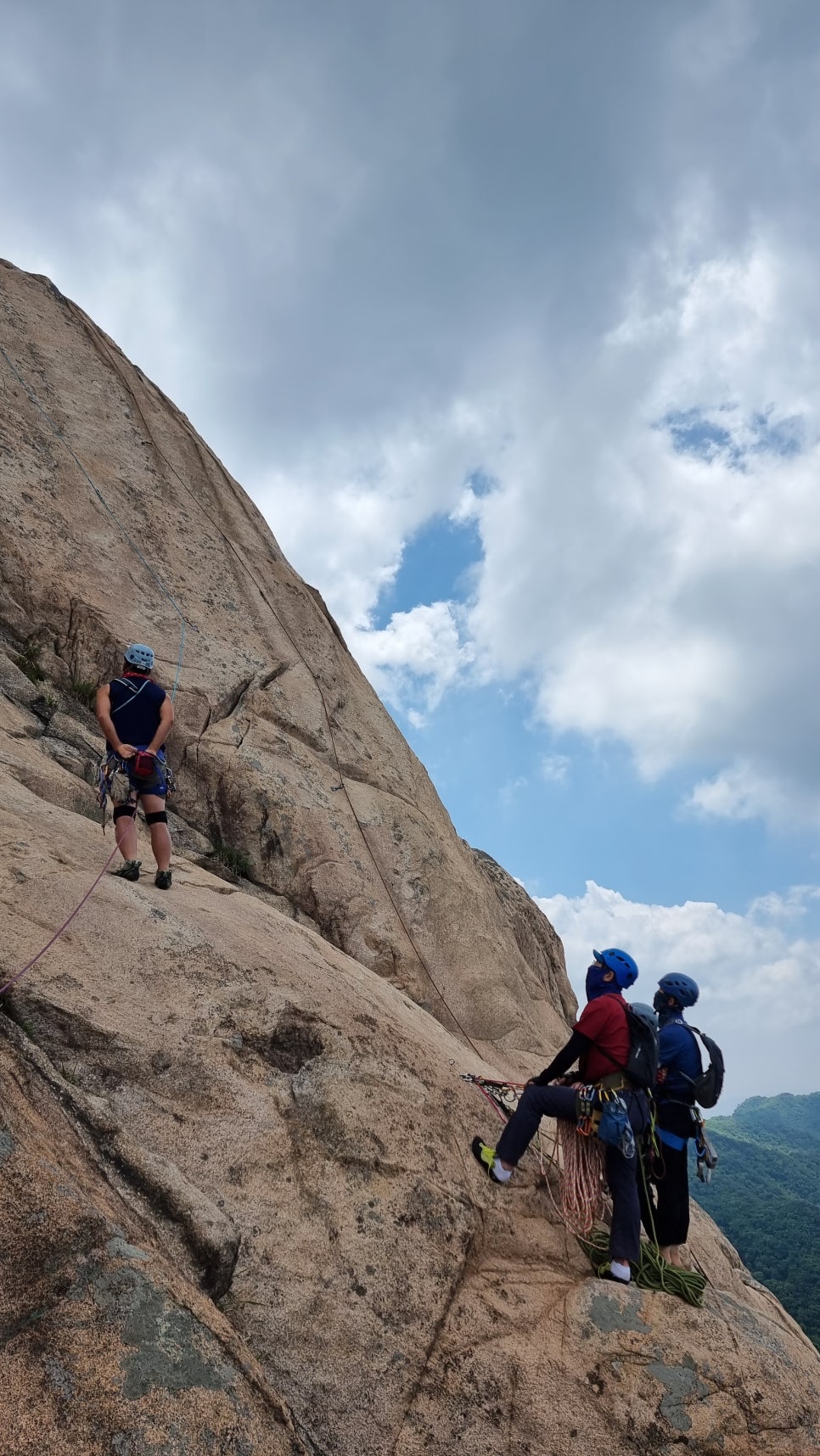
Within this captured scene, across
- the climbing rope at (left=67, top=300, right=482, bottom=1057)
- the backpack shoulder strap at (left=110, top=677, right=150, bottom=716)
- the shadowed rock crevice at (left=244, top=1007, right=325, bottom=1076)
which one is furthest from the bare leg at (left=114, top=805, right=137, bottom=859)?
the climbing rope at (left=67, top=300, right=482, bottom=1057)

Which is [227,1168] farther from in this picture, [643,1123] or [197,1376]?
[643,1123]

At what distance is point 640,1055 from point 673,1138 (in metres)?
1.33

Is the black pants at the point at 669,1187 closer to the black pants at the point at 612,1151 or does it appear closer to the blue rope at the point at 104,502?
the black pants at the point at 612,1151

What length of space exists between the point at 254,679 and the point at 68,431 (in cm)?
581

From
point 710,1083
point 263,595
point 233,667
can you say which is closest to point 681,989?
point 710,1083

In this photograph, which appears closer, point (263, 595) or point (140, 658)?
point (140, 658)

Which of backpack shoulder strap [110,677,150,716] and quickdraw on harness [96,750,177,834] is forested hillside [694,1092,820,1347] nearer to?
quickdraw on harness [96,750,177,834]

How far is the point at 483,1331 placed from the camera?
4.97m

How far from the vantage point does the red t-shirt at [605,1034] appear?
6.16 meters

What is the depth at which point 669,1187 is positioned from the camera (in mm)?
6828

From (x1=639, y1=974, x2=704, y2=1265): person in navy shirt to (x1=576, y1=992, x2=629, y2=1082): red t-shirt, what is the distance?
111 cm

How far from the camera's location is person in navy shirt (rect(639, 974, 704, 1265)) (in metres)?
6.75

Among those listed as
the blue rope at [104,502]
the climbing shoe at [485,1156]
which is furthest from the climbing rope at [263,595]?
the climbing shoe at [485,1156]

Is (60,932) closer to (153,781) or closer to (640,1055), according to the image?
(153,781)
